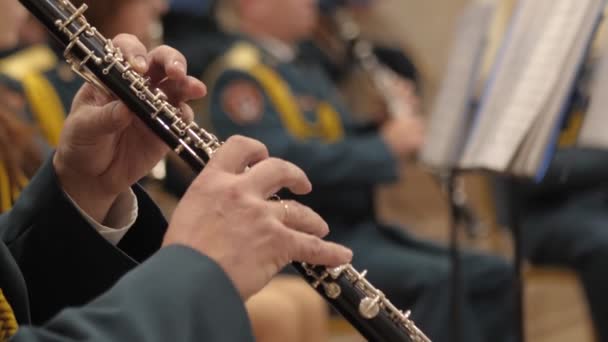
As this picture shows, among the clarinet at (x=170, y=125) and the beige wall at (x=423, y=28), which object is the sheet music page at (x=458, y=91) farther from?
the beige wall at (x=423, y=28)

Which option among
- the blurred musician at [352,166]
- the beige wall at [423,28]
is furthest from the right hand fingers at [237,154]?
the beige wall at [423,28]

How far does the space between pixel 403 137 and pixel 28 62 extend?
0.84m

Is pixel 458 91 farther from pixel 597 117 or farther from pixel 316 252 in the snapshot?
pixel 316 252

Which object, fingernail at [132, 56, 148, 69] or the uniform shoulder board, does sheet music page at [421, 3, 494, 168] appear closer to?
the uniform shoulder board

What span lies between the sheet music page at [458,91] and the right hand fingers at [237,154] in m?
0.90

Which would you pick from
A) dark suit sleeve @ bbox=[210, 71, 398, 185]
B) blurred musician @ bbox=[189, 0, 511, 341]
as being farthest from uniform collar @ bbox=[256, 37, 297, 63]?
dark suit sleeve @ bbox=[210, 71, 398, 185]

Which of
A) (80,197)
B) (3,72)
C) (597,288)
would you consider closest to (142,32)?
(3,72)

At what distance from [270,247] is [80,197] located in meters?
0.27

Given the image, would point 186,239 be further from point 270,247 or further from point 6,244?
point 6,244

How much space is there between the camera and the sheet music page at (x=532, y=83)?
1104 mm

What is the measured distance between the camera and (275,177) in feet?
2.09

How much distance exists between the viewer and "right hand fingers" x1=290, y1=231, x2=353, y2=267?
2.08 feet

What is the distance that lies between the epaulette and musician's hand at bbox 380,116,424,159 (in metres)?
0.75

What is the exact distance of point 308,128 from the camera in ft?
6.88
